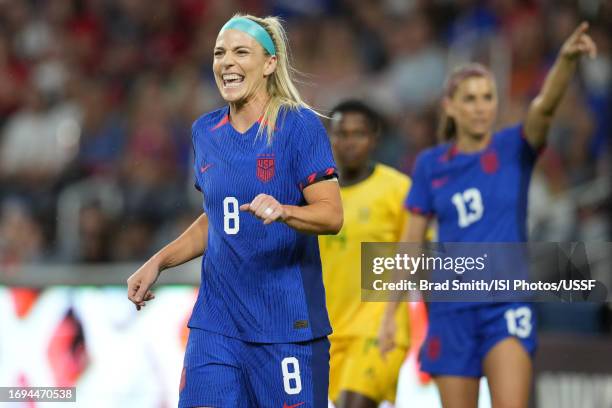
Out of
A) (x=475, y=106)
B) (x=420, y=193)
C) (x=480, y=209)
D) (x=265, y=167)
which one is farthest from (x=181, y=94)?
(x=265, y=167)

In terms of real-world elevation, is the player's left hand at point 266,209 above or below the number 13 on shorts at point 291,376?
above

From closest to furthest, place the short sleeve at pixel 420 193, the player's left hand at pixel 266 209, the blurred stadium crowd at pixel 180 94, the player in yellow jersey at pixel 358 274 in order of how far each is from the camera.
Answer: the player's left hand at pixel 266 209 → the short sleeve at pixel 420 193 → the player in yellow jersey at pixel 358 274 → the blurred stadium crowd at pixel 180 94

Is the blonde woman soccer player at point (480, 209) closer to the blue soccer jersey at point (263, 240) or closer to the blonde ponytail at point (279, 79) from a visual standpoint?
the blue soccer jersey at point (263, 240)

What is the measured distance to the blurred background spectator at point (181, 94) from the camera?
10.8 metres

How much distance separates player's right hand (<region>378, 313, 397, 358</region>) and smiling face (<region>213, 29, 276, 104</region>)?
2082 mm

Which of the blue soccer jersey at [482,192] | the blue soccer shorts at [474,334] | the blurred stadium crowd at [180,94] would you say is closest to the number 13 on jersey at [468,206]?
the blue soccer jersey at [482,192]

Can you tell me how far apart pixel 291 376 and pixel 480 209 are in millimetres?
2022

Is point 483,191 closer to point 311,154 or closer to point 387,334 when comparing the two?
point 387,334

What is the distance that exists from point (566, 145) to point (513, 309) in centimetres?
454

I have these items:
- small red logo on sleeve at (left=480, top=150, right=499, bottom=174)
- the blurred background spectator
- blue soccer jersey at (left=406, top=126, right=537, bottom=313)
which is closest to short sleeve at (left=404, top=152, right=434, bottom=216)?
blue soccer jersey at (left=406, top=126, right=537, bottom=313)

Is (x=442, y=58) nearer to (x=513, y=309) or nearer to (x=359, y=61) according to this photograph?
(x=359, y=61)

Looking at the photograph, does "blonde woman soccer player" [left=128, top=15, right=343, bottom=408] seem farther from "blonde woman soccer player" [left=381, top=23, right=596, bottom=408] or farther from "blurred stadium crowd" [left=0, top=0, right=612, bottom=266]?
"blurred stadium crowd" [left=0, top=0, right=612, bottom=266]

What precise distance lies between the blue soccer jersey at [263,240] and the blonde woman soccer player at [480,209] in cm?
162

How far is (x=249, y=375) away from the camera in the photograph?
196 inches
